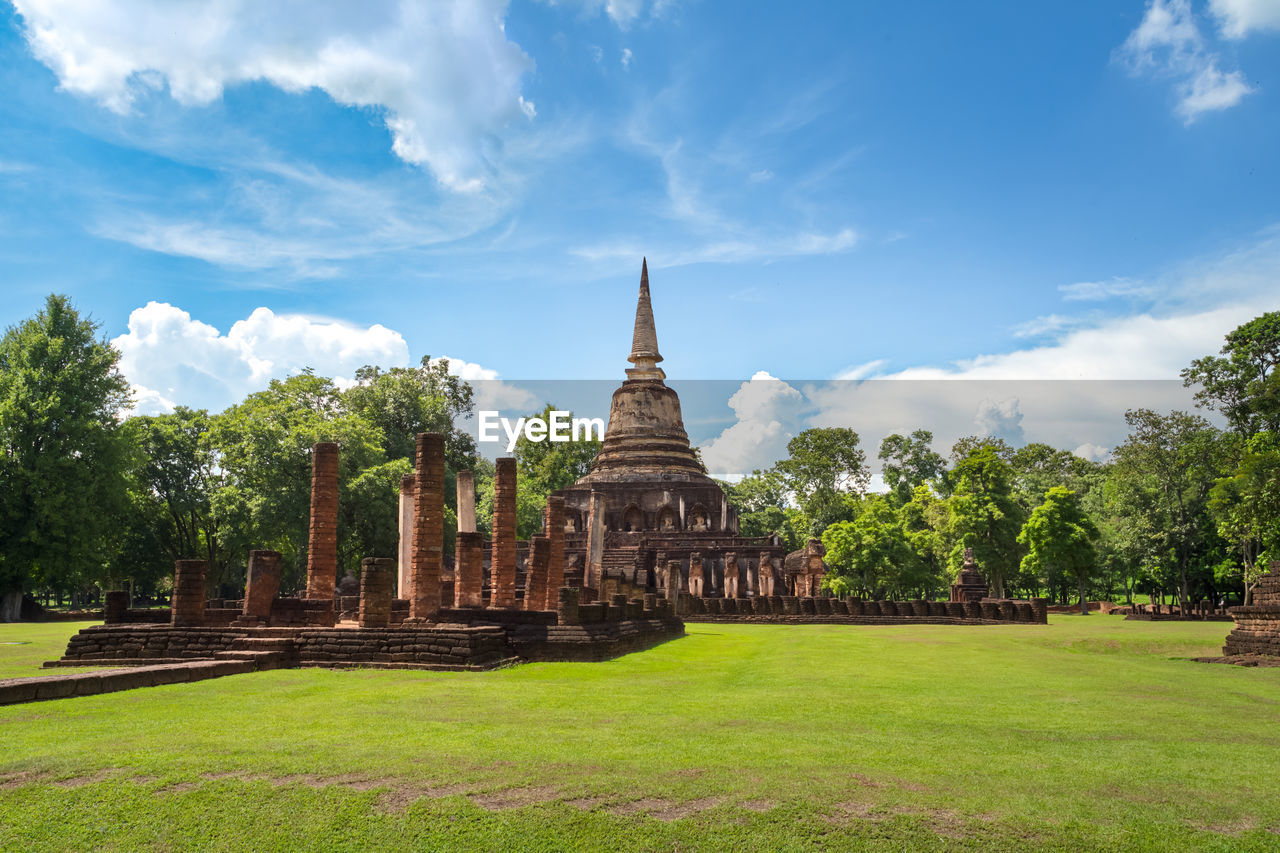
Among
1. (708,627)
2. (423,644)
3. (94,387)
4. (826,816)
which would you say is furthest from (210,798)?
(94,387)

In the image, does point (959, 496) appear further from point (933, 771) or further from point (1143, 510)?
point (933, 771)

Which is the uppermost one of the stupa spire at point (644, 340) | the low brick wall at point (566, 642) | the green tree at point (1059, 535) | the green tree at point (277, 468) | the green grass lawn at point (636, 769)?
the stupa spire at point (644, 340)

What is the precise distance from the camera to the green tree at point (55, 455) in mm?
30891

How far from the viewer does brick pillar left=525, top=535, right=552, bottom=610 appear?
20516 mm

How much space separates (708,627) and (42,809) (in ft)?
80.4

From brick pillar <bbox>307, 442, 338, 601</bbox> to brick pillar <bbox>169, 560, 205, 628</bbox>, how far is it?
2887mm

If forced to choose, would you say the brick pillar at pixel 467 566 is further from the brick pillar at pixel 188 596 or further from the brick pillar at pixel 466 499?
the brick pillar at pixel 188 596

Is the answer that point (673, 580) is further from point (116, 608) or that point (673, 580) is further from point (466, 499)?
point (116, 608)

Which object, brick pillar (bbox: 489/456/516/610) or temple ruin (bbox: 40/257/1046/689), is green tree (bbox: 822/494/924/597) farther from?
brick pillar (bbox: 489/456/516/610)

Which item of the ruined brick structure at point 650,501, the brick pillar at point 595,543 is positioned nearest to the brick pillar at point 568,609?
the brick pillar at point 595,543

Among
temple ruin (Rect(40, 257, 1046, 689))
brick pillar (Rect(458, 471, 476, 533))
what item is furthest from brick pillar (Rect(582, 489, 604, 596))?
brick pillar (Rect(458, 471, 476, 533))

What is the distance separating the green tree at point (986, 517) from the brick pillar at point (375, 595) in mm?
32914

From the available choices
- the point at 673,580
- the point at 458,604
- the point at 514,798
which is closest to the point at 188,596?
the point at 458,604

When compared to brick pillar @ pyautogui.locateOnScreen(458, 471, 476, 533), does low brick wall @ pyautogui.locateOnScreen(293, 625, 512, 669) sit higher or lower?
lower
